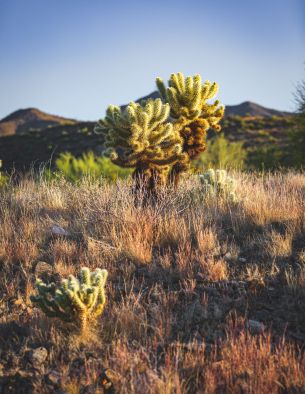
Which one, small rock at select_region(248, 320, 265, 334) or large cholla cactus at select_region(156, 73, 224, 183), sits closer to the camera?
small rock at select_region(248, 320, 265, 334)

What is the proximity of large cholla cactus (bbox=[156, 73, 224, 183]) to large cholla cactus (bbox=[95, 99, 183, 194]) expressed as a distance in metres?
0.37

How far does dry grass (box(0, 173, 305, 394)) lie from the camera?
9.52 ft

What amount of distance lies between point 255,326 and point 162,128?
353cm

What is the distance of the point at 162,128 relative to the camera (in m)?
6.11

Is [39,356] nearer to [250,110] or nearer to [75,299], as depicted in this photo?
[75,299]

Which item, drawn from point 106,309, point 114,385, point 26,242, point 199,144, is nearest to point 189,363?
point 114,385

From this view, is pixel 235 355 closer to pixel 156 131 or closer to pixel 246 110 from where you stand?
pixel 156 131

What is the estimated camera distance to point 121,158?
616 centimetres

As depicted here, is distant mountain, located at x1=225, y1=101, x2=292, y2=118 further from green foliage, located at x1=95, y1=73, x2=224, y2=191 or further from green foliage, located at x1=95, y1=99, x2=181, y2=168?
green foliage, located at x1=95, y1=99, x2=181, y2=168

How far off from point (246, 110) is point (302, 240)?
74.6 m

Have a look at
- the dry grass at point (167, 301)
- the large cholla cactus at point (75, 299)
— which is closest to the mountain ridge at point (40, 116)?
the dry grass at point (167, 301)

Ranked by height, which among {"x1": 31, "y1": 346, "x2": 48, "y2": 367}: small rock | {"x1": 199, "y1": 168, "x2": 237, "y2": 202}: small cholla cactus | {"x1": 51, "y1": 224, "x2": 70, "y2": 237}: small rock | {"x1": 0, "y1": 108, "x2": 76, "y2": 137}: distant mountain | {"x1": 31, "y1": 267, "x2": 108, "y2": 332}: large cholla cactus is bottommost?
{"x1": 31, "y1": 346, "x2": 48, "y2": 367}: small rock

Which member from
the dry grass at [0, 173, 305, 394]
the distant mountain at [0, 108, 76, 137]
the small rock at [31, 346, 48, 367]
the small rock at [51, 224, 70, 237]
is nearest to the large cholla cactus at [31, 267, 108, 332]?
the dry grass at [0, 173, 305, 394]


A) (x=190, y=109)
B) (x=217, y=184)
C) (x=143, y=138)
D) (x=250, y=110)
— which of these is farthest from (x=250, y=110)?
(x=143, y=138)
